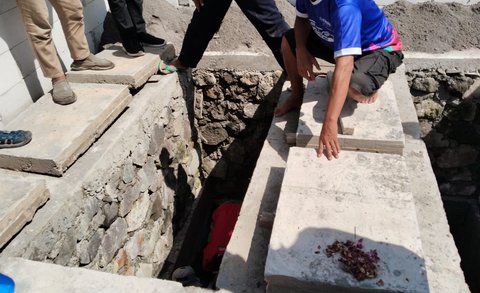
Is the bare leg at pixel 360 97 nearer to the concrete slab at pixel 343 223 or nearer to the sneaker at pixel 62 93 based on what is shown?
the concrete slab at pixel 343 223

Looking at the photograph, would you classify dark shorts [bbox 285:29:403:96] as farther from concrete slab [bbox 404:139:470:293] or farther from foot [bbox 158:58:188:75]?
foot [bbox 158:58:188:75]

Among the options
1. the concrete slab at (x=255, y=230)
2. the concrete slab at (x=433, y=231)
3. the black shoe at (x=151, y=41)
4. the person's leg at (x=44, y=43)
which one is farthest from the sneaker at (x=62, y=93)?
the concrete slab at (x=433, y=231)

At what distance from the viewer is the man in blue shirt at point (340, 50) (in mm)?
2193

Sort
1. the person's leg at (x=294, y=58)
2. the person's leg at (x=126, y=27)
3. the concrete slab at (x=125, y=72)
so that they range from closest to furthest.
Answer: the person's leg at (x=294, y=58) → the concrete slab at (x=125, y=72) → the person's leg at (x=126, y=27)

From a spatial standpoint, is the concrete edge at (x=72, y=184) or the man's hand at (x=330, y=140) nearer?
the concrete edge at (x=72, y=184)

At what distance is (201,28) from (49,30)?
1181mm

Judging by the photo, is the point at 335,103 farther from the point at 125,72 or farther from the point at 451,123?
the point at 451,123

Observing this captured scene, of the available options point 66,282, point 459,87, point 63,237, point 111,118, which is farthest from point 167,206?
point 459,87

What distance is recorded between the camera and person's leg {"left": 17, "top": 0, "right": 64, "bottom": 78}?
2660 mm

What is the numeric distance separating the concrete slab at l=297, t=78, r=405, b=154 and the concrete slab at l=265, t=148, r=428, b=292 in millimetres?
147

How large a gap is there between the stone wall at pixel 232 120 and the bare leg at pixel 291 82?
2.57 ft

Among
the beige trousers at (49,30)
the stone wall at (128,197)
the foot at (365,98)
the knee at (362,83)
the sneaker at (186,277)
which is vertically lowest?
the sneaker at (186,277)

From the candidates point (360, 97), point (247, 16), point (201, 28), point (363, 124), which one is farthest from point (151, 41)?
point (363, 124)

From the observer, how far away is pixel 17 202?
2025 millimetres
